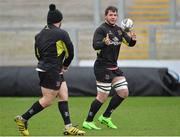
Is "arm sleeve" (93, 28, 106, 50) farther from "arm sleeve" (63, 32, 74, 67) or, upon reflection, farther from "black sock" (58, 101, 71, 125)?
"black sock" (58, 101, 71, 125)

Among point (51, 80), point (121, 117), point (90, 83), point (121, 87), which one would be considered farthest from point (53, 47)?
point (90, 83)

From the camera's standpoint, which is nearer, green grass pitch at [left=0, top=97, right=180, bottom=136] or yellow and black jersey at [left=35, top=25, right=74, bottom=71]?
yellow and black jersey at [left=35, top=25, right=74, bottom=71]

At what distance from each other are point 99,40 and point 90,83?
6021mm

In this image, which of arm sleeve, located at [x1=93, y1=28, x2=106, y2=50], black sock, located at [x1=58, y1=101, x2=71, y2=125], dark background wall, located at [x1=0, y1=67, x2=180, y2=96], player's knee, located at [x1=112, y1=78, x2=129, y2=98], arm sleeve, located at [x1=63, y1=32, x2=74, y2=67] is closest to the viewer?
arm sleeve, located at [x1=63, y1=32, x2=74, y2=67]

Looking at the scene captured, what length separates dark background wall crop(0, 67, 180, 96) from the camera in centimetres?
1784

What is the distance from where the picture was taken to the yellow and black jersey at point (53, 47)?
439 inches

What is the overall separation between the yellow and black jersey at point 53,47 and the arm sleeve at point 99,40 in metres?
0.75

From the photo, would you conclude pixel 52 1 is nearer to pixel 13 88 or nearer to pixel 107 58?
pixel 13 88

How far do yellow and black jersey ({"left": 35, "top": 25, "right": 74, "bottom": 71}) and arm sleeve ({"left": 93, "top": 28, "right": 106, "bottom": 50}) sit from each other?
75 centimetres

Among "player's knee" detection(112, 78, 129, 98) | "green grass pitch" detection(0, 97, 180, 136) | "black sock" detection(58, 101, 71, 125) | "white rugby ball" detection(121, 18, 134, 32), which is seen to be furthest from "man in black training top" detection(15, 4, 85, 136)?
"white rugby ball" detection(121, 18, 134, 32)

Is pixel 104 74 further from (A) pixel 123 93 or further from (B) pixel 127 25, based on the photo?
(B) pixel 127 25

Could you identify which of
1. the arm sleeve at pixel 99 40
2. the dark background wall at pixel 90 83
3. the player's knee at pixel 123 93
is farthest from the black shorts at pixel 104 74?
the dark background wall at pixel 90 83

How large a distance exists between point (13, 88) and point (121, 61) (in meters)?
3.00

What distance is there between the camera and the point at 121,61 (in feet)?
63.7
